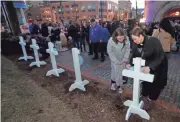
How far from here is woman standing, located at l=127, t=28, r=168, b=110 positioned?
2396 mm

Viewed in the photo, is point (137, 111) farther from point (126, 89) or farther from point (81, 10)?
point (81, 10)

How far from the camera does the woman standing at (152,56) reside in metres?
2.40

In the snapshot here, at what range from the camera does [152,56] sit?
2.46 metres

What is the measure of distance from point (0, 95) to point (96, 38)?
168 inches

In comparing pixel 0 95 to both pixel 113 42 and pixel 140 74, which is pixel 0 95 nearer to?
pixel 113 42

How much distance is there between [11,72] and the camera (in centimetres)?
587

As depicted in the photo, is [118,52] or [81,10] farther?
[81,10]

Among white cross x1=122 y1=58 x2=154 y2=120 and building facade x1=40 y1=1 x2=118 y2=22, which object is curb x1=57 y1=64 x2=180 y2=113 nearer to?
white cross x1=122 y1=58 x2=154 y2=120

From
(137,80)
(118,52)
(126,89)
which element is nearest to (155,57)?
(137,80)

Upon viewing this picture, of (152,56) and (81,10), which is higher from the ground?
(81,10)

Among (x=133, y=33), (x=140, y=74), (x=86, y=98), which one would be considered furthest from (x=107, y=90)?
(x=133, y=33)

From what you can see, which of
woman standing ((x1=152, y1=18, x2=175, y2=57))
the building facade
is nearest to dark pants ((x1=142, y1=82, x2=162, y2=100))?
woman standing ((x1=152, y1=18, x2=175, y2=57))

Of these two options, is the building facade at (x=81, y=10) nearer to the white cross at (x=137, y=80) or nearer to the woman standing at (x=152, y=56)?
the woman standing at (x=152, y=56)

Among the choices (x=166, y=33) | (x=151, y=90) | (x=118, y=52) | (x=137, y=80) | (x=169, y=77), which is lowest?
(x=169, y=77)
